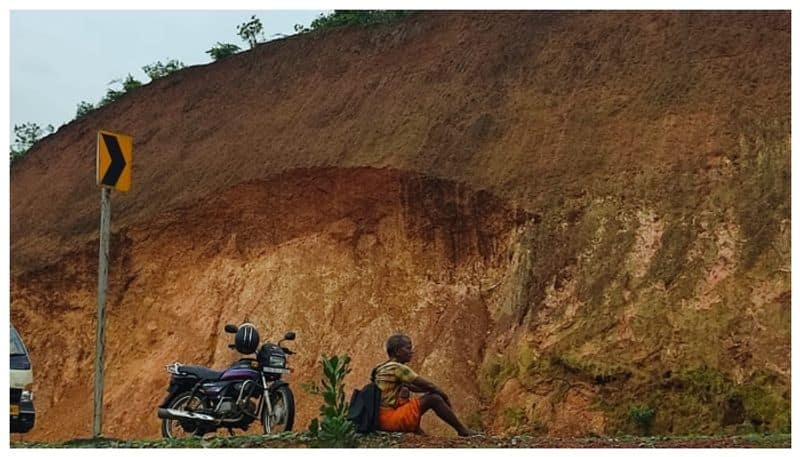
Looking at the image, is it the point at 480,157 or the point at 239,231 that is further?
the point at 239,231

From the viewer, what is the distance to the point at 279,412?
9508 millimetres

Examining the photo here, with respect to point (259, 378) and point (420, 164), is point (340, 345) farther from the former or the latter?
point (259, 378)

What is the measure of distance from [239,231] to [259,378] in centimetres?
750

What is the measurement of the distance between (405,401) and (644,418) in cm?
429

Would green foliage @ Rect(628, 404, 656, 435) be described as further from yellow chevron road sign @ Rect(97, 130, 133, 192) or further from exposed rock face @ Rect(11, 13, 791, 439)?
yellow chevron road sign @ Rect(97, 130, 133, 192)

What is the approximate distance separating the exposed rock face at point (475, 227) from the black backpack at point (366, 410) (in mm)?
4401

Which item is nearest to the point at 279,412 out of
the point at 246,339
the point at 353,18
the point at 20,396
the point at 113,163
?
the point at 246,339

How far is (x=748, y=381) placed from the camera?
11.7 meters

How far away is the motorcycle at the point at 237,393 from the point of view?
959 centimetres

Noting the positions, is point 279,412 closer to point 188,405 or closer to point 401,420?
point 188,405

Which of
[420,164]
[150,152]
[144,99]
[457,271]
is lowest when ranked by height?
[457,271]

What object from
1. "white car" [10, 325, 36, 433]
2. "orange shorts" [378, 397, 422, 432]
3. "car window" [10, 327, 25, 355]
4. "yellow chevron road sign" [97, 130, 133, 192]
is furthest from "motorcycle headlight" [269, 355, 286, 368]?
"car window" [10, 327, 25, 355]

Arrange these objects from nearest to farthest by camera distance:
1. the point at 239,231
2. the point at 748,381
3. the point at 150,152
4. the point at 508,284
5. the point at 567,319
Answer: the point at 748,381, the point at 567,319, the point at 508,284, the point at 239,231, the point at 150,152

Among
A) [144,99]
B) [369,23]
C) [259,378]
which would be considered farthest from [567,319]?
[144,99]
